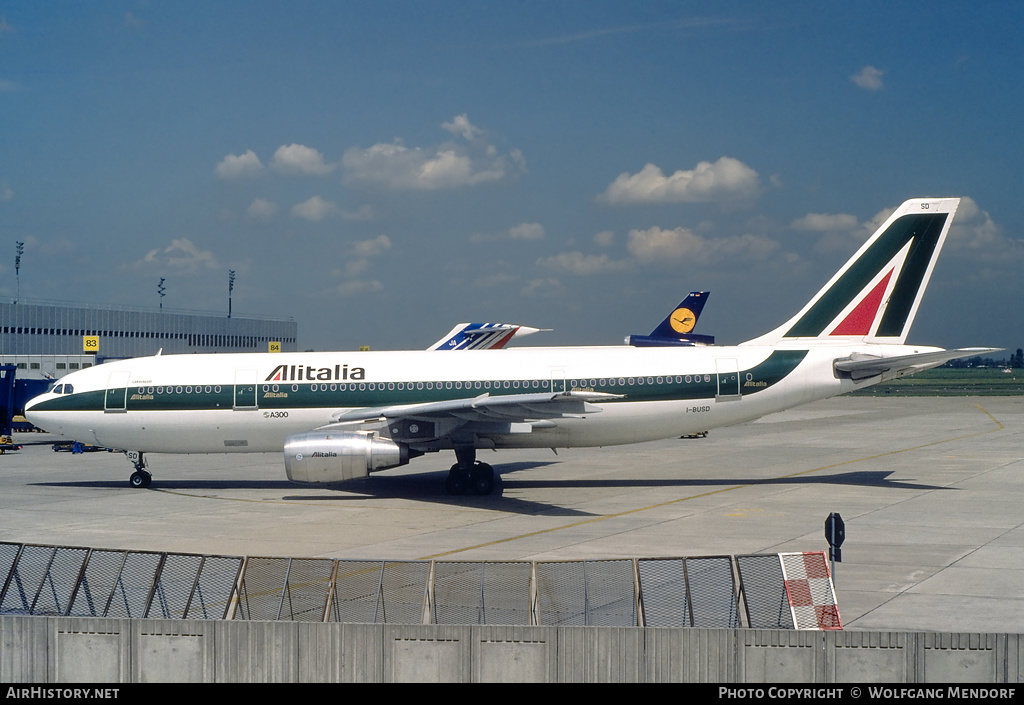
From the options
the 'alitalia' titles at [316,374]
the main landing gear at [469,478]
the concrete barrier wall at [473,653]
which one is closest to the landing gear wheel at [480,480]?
the main landing gear at [469,478]

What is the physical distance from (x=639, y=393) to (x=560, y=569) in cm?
1762

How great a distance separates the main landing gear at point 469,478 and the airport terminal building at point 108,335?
4676cm

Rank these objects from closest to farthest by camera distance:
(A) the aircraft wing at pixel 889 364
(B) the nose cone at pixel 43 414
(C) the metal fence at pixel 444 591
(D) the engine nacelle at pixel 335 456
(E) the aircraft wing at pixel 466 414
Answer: (C) the metal fence at pixel 444 591
(E) the aircraft wing at pixel 466 414
(D) the engine nacelle at pixel 335 456
(A) the aircraft wing at pixel 889 364
(B) the nose cone at pixel 43 414

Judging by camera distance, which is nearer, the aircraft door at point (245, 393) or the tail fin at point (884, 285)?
the aircraft door at point (245, 393)

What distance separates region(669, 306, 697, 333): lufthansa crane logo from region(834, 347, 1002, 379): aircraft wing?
36649 millimetres

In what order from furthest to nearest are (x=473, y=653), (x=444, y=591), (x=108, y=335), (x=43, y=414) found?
1. (x=108, y=335)
2. (x=43, y=414)
3. (x=444, y=591)
4. (x=473, y=653)

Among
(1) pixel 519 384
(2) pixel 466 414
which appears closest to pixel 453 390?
(1) pixel 519 384

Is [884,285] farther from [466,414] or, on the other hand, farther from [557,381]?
[466,414]

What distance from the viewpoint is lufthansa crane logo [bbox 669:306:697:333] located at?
220ft

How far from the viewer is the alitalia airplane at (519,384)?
29703 millimetres

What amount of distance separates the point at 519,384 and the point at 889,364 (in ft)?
38.1

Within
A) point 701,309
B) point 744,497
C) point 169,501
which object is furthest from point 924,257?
point 701,309

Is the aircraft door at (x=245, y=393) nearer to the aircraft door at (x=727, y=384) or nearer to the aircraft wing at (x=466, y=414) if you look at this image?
the aircraft wing at (x=466, y=414)

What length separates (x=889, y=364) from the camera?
29.2 meters
